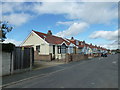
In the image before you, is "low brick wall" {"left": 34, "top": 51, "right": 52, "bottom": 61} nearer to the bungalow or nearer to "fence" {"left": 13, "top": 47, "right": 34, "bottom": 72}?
the bungalow

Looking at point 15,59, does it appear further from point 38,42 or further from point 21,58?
point 38,42

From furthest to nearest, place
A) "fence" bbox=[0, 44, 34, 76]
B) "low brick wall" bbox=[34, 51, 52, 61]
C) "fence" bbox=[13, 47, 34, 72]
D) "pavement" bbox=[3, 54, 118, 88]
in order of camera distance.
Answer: "low brick wall" bbox=[34, 51, 52, 61] → "fence" bbox=[13, 47, 34, 72] → "fence" bbox=[0, 44, 34, 76] → "pavement" bbox=[3, 54, 118, 88]

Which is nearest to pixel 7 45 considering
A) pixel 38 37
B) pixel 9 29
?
pixel 9 29

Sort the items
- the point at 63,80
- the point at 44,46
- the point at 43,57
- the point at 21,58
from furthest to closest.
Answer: the point at 44,46 → the point at 43,57 → the point at 21,58 → the point at 63,80

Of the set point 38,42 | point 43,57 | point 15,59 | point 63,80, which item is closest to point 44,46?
point 38,42

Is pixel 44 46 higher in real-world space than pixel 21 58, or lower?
higher

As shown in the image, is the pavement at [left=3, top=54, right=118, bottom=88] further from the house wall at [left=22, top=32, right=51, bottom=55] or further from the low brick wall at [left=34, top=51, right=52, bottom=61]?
the house wall at [left=22, top=32, right=51, bottom=55]

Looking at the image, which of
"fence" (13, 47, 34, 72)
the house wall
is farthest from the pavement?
the house wall

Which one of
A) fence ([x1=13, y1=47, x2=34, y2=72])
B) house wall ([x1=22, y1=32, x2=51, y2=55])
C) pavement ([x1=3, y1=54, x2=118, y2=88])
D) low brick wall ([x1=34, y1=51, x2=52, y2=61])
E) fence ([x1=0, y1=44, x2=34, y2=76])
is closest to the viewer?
pavement ([x1=3, y1=54, x2=118, y2=88])

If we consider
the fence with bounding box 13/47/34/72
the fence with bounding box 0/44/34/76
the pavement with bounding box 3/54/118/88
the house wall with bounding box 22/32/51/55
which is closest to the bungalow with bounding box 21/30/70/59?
the house wall with bounding box 22/32/51/55

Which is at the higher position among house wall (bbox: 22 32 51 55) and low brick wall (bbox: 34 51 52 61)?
house wall (bbox: 22 32 51 55)

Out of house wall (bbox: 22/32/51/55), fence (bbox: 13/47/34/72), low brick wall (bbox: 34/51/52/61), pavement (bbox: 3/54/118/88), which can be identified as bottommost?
pavement (bbox: 3/54/118/88)

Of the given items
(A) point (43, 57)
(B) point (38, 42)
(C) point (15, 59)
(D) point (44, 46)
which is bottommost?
(A) point (43, 57)

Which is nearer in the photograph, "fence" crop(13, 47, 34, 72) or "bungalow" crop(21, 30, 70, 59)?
"fence" crop(13, 47, 34, 72)
